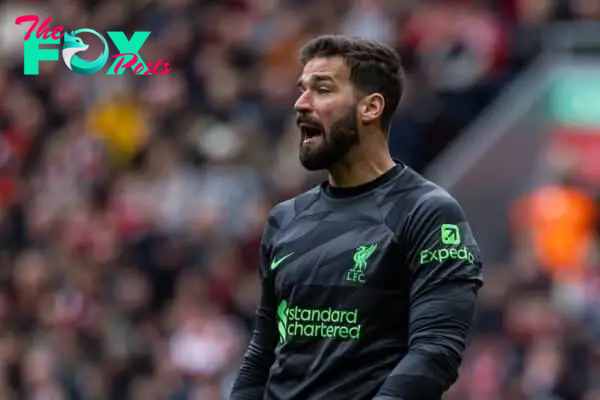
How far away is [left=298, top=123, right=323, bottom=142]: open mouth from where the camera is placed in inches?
231

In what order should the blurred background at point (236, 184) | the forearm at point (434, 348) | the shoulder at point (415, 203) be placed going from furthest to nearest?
the blurred background at point (236, 184) < the shoulder at point (415, 203) < the forearm at point (434, 348)

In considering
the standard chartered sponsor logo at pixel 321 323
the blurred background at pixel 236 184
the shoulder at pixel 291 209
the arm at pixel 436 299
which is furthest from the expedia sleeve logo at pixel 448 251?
the blurred background at pixel 236 184

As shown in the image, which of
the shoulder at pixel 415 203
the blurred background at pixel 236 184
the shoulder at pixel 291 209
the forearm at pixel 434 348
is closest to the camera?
the forearm at pixel 434 348

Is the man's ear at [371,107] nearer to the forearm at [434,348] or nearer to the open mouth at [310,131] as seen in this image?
the open mouth at [310,131]

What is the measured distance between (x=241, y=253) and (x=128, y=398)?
1535 millimetres

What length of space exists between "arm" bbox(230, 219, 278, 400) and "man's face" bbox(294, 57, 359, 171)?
392mm

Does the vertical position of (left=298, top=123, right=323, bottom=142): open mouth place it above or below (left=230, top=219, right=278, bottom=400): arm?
above

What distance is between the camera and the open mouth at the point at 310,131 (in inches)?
231

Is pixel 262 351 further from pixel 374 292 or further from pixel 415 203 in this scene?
pixel 415 203

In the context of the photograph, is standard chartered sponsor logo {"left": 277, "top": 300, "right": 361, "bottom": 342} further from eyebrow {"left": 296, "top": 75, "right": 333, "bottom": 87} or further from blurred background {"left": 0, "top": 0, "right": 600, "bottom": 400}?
blurred background {"left": 0, "top": 0, "right": 600, "bottom": 400}

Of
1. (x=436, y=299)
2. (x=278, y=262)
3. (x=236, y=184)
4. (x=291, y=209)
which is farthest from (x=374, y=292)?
(x=236, y=184)

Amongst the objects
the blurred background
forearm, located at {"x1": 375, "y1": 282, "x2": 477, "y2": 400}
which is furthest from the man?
the blurred background

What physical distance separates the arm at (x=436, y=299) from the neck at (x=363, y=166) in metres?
0.29

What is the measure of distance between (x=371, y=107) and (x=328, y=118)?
148 millimetres
